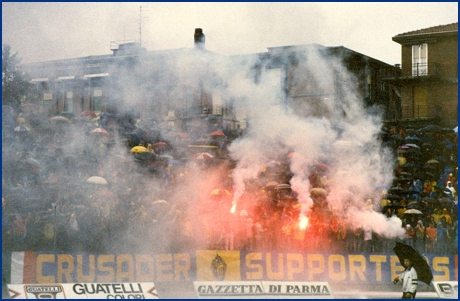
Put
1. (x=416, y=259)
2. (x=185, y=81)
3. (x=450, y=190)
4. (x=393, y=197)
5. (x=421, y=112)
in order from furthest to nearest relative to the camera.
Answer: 1. (x=421, y=112)
2. (x=185, y=81)
3. (x=450, y=190)
4. (x=393, y=197)
5. (x=416, y=259)

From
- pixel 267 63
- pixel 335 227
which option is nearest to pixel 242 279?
→ pixel 335 227

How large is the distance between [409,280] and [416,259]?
0.54 metres

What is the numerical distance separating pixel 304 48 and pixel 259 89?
1.78 meters

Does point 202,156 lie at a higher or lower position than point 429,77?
lower

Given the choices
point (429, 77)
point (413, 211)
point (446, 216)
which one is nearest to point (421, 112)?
point (429, 77)

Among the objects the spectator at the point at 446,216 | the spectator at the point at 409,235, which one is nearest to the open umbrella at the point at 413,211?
the spectator at the point at 446,216

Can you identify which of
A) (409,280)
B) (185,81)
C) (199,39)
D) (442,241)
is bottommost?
(409,280)

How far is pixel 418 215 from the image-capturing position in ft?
59.4

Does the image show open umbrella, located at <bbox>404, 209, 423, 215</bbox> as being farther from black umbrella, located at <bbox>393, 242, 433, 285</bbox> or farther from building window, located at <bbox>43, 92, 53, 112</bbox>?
building window, located at <bbox>43, 92, 53, 112</bbox>

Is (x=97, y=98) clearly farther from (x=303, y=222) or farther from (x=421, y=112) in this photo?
(x=421, y=112)

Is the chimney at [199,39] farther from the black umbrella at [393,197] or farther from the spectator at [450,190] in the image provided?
the spectator at [450,190]

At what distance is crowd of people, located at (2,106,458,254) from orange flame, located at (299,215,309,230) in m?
0.05

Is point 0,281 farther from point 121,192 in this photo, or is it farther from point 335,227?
point 335,227

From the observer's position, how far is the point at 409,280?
15703mm
